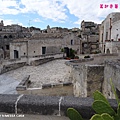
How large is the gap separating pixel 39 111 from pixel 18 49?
23209 mm

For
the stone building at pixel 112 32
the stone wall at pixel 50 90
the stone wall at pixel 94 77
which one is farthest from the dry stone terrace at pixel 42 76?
the stone building at pixel 112 32

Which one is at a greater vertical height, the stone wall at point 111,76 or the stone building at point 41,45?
the stone building at point 41,45

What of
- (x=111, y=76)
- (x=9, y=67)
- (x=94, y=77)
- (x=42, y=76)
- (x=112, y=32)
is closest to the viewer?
(x=111, y=76)

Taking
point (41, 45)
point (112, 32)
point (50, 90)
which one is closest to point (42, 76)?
point (50, 90)

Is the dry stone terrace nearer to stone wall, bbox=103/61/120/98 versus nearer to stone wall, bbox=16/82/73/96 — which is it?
stone wall, bbox=16/82/73/96

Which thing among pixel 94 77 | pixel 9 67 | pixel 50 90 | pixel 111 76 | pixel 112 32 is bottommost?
pixel 50 90

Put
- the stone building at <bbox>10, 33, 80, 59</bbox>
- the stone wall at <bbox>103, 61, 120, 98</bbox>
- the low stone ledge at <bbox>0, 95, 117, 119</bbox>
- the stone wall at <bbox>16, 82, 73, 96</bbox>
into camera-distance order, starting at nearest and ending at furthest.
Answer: the low stone ledge at <bbox>0, 95, 117, 119</bbox> → the stone wall at <bbox>103, 61, 120, 98</bbox> → the stone wall at <bbox>16, 82, 73, 96</bbox> → the stone building at <bbox>10, 33, 80, 59</bbox>

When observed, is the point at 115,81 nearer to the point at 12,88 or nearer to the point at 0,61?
the point at 12,88

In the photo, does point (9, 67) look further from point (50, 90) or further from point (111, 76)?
point (111, 76)

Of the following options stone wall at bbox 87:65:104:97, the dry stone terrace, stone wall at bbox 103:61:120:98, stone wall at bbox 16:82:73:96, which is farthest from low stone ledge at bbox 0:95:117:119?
the dry stone terrace

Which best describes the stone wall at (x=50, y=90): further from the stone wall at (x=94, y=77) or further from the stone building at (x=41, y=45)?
the stone building at (x=41, y=45)

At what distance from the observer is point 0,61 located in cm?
1439

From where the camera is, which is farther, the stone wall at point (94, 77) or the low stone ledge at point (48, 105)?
the stone wall at point (94, 77)

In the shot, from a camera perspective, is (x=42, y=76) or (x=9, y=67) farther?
(x=9, y=67)
